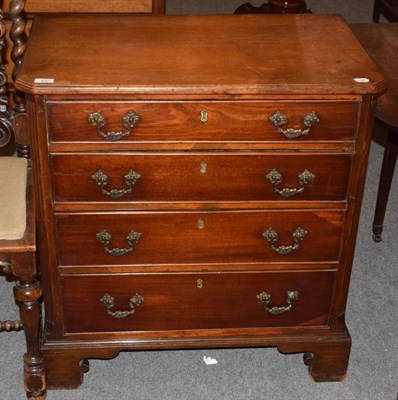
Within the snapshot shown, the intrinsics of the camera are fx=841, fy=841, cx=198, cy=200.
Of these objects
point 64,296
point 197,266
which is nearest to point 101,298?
point 64,296

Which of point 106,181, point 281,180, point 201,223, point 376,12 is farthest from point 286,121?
point 376,12

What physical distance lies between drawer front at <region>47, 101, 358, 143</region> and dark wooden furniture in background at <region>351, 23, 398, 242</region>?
0.35 m

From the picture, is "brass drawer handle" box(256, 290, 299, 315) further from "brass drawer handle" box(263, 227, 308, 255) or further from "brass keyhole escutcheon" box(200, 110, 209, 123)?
"brass keyhole escutcheon" box(200, 110, 209, 123)

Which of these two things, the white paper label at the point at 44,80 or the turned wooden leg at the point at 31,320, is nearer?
the white paper label at the point at 44,80

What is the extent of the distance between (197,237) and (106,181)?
1.07ft

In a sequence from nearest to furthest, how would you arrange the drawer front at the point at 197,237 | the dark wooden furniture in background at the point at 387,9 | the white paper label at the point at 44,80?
the white paper label at the point at 44,80 < the drawer front at the point at 197,237 < the dark wooden furniture in background at the point at 387,9

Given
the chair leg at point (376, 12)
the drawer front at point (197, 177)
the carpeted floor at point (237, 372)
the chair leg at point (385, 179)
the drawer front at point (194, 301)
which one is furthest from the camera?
the chair leg at point (376, 12)

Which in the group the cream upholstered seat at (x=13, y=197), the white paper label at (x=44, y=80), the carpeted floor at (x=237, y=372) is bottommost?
the carpeted floor at (x=237, y=372)

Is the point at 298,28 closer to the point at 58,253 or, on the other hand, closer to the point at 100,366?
the point at 58,253

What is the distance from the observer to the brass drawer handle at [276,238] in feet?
8.10

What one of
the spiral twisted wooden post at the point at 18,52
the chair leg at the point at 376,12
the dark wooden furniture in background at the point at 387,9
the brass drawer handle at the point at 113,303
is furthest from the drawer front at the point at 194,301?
the chair leg at the point at 376,12

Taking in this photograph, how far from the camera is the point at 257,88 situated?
2209mm

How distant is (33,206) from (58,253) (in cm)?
16

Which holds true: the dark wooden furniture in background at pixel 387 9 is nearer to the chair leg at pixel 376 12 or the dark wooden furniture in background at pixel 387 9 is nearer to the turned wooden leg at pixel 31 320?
the chair leg at pixel 376 12
